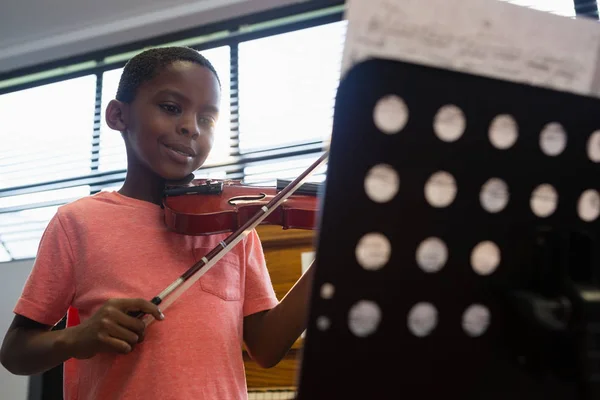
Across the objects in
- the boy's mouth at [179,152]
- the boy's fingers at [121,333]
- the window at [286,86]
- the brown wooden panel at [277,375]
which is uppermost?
the window at [286,86]

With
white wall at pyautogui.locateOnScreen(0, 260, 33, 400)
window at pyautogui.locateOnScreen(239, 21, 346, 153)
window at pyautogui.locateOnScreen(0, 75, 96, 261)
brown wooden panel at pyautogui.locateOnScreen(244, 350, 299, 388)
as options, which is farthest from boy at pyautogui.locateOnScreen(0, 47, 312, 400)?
window at pyautogui.locateOnScreen(0, 75, 96, 261)

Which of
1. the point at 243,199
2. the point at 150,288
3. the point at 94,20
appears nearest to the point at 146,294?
the point at 150,288

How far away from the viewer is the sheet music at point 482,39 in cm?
34

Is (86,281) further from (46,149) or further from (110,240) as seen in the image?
(46,149)

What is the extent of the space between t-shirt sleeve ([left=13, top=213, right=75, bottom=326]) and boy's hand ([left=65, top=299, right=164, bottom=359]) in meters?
0.11

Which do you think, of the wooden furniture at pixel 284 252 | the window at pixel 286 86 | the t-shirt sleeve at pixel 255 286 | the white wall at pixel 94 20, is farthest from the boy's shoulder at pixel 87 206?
the white wall at pixel 94 20

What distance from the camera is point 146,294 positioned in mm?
733

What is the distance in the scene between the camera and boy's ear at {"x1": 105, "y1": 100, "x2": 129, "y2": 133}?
91 cm

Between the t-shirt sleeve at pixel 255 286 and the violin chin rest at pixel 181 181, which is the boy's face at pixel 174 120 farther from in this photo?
the t-shirt sleeve at pixel 255 286

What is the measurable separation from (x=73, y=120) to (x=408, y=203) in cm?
220

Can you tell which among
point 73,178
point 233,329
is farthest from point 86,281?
point 73,178

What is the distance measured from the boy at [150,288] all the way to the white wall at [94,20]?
123 centimetres

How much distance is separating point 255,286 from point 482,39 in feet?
1.86

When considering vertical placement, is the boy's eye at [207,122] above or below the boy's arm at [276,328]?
above
